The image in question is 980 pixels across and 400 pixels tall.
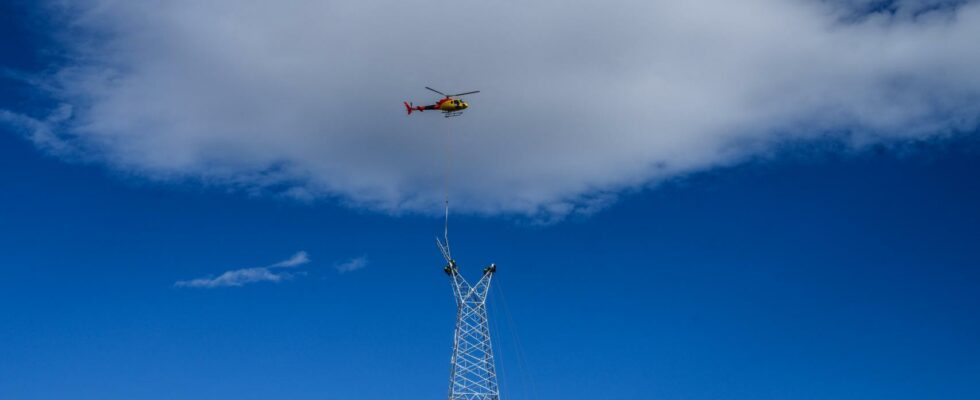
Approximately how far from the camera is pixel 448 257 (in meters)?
184

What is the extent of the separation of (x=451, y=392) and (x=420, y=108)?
6642 centimetres

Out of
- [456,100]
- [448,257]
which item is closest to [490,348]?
[448,257]

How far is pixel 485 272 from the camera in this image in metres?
184

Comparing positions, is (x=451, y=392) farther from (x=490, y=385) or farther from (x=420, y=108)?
(x=420, y=108)

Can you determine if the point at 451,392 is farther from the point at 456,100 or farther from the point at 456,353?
the point at 456,100

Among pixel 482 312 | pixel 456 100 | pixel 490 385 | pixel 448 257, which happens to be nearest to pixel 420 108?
pixel 456 100

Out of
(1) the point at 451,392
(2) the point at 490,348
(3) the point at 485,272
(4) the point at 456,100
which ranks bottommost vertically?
(1) the point at 451,392

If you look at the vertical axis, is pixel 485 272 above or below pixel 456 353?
above

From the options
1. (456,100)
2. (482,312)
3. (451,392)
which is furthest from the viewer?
(456,100)

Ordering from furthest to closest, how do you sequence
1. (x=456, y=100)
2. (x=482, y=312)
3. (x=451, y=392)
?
1. (x=456, y=100)
2. (x=482, y=312)
3. (x=451, y=392)

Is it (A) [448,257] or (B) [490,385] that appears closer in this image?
(B) [490,385]

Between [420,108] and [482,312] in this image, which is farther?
[420,108]

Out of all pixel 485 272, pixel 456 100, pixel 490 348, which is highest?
pixel 456 100

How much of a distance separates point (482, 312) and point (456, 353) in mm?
11854
